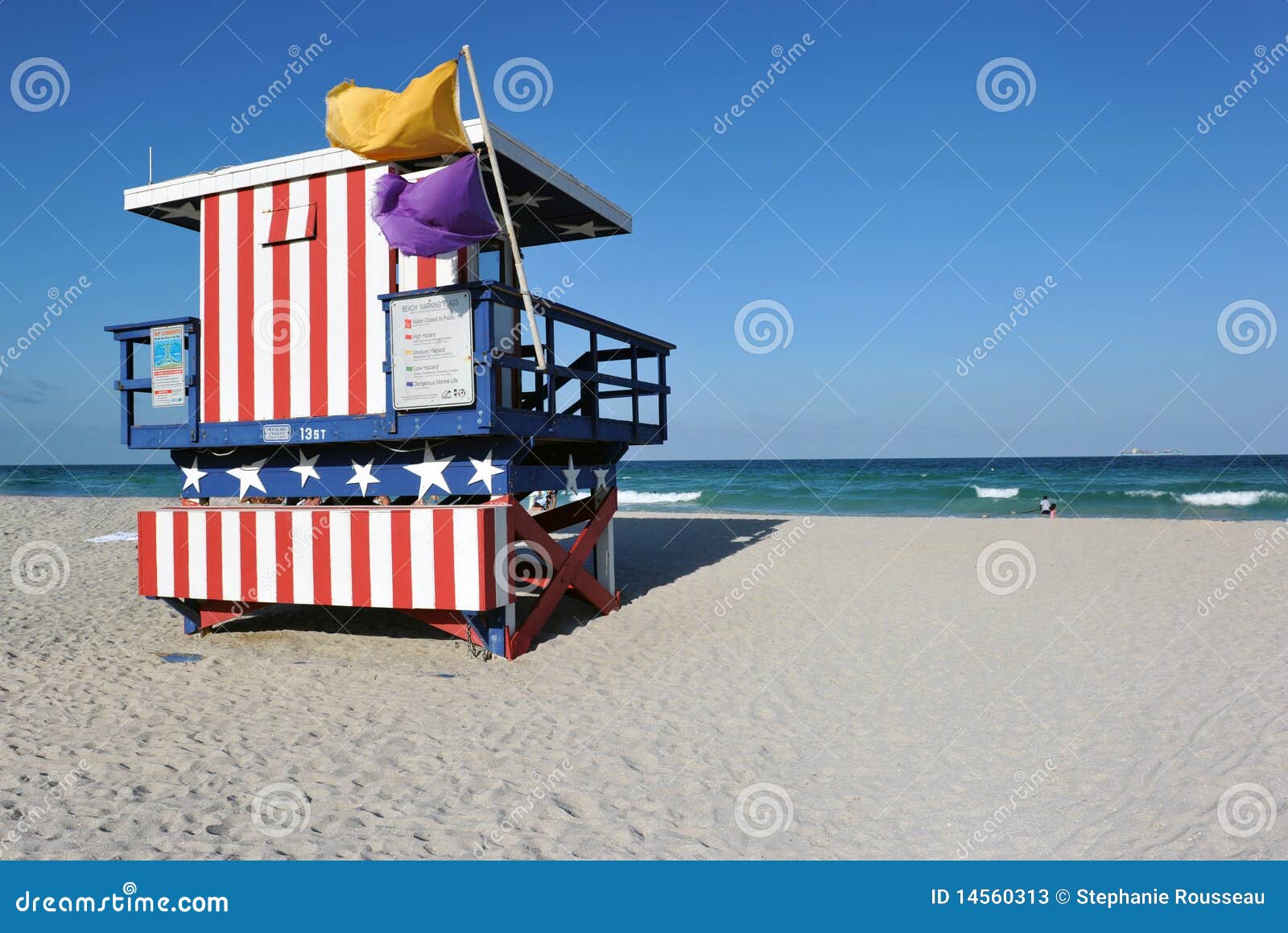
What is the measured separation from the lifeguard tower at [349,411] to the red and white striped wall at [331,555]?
0.02 m

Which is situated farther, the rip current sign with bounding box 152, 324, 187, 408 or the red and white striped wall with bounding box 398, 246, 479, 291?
the rip current sign with bounding box 152, 324, 187, 408

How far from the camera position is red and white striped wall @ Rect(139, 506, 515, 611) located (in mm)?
6902

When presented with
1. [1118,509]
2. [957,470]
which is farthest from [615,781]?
[957,470]

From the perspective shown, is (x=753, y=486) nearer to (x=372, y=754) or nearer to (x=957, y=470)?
(x=957, y=470)

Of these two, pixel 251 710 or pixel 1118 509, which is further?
pixel 1118 509

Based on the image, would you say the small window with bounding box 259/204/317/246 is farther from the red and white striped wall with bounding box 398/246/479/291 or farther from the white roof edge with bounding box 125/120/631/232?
the red and white striped wall with bounding box 398/246/479/291

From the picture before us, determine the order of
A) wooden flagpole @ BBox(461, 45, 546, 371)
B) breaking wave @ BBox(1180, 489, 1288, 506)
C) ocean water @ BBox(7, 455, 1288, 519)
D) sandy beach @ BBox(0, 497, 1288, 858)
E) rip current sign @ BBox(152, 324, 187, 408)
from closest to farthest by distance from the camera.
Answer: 1. sandy beach @ BBox(0, 497, 1288, 858)
2. wooden flagpole @ BBox(461, 45, 546, 371)
3. rip current sign @ BBox(152, 324, 187, 408)
4. ocean water @ BBox(7, 455, 1288, 519)
5. breaking wave @ BBox(1180, 489, 1288, 506)

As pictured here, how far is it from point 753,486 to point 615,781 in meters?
46.7

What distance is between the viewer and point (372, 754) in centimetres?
504

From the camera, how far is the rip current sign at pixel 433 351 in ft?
22.7

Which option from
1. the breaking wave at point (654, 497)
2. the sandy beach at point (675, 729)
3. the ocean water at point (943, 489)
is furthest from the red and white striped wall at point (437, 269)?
the breaking wave at point (654, 497)

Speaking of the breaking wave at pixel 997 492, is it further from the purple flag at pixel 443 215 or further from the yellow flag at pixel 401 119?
the yellow flag at pixel 401 119

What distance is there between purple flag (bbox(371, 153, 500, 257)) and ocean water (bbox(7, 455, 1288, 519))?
20084 millimetres

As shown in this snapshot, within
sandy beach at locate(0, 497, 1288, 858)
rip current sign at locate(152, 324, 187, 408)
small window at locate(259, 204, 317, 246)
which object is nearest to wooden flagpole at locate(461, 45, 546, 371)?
small window at locate(259, 204, 317, 246)
